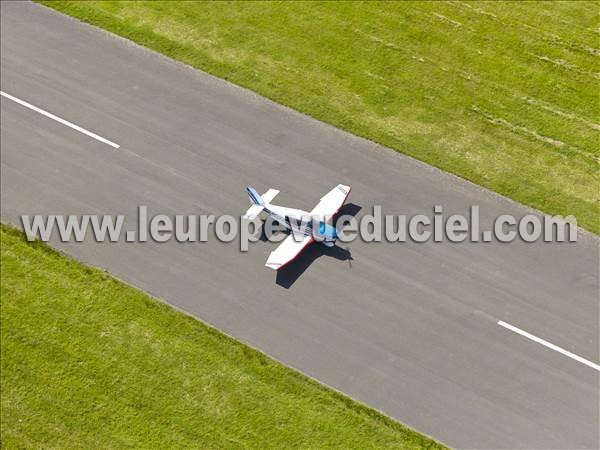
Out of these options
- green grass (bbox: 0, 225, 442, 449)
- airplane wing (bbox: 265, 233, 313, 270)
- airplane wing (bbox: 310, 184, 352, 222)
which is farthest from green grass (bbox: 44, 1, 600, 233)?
green grass (bbox: 0, 225, 442, 449)

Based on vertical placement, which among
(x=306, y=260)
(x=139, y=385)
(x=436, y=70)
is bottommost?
(x=139, y=385)

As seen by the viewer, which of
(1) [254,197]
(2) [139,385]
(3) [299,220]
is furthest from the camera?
(1) [254,197]

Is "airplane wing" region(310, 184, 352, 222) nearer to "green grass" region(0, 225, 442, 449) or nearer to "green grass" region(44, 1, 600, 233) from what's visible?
"green grass" region(44, 1, 600, 233)

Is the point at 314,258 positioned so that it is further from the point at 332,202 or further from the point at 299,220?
the point at 332,202

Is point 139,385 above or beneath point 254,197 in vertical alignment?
beneath

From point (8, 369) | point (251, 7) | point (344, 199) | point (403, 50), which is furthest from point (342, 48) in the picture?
point (8, 369)

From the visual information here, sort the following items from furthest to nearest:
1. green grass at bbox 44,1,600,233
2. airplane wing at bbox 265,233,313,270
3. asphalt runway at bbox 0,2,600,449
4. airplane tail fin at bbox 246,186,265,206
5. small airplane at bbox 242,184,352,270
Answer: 1. green grass at bbox 44,1,600,233
2. airplane tail fin at bbox 246,186,265,206
3. small airplane at bbox 242,184,352,270
4. airplane wing at bbox 265,233,313,270
5. asphalt runway at bbox 0,2,600,449

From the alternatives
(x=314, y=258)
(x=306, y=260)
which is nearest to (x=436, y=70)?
(x=314, y=258)

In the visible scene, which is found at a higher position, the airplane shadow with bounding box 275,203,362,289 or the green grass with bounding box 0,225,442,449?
the airplane shadow with bounding box 275,203,362,289
